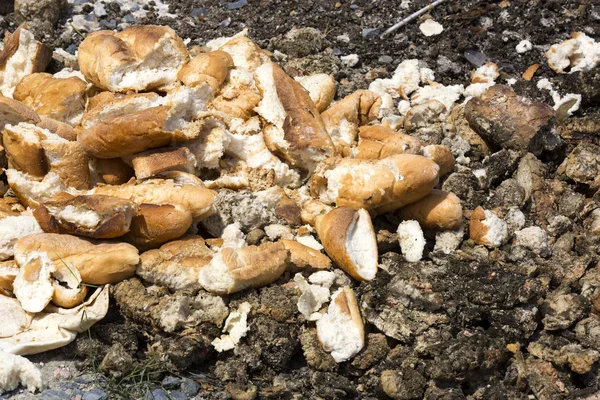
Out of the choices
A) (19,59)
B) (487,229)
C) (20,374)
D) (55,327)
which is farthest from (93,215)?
(487,229)

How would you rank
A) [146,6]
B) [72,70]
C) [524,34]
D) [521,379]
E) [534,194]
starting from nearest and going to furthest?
[521,379] < [534,194] < [72,70] < [524,34] < [146,6]

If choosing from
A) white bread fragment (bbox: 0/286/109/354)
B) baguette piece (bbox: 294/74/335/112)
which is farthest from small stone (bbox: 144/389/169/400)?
baguette piece (bbox: 294/74/335/112)

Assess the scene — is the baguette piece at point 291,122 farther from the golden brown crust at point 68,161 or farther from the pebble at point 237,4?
the pebble at point 237,4

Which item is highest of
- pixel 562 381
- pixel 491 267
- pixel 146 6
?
pixel 146 6

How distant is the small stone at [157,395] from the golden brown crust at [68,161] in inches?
57.4

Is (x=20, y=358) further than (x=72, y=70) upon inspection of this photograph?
No

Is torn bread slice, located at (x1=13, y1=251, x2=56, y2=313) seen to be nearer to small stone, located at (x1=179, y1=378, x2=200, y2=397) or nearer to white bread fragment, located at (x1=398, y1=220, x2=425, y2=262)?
small stone, located at (x1=179, y1=378, x2=200, y2=397)

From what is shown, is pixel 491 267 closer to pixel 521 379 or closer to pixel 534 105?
pixel 521 379

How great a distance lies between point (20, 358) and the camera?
3.76 m

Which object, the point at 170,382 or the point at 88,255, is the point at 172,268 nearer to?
the point at 88,255

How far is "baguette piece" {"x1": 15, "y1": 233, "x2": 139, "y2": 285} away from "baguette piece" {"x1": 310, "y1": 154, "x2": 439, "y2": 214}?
1.28 metres

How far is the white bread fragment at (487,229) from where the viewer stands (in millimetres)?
4609

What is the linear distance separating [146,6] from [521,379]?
16.3 ft

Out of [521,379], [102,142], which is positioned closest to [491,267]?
[521,379]
